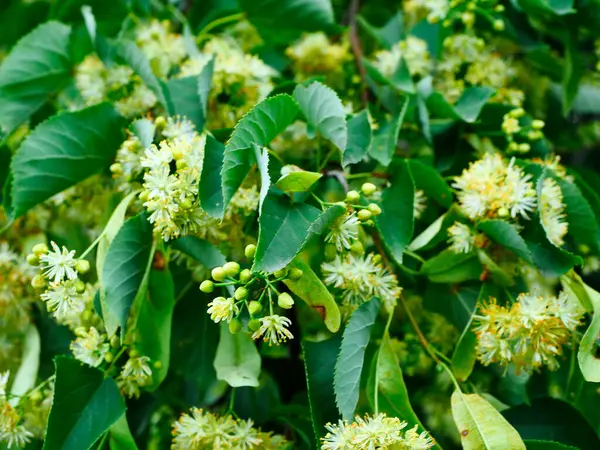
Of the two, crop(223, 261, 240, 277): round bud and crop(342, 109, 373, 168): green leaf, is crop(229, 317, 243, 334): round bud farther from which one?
crop(342, 109, 373, 168): green leaf

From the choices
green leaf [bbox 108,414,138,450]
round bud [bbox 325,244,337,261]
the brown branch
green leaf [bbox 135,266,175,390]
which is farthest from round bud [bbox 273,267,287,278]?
the brown branch

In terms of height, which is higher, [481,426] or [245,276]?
[245,276]

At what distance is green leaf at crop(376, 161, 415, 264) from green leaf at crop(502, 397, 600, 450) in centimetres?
41

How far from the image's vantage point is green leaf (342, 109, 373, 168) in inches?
47.6

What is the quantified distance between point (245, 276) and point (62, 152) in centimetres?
58

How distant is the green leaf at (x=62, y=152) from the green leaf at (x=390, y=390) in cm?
75

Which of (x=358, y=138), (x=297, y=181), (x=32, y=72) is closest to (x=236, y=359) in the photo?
(x=297, y=181)

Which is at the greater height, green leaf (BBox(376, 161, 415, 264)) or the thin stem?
the thin stem

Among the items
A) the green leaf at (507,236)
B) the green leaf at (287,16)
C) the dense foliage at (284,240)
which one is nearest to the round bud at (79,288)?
the dense foliage at (284,240)

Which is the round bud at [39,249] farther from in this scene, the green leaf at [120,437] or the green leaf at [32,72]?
the green leaf at [32,72]

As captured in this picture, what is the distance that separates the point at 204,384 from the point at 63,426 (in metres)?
0.36

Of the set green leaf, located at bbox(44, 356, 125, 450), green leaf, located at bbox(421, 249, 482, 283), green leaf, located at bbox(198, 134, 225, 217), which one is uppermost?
green leaf, located at bbox(198, 134, 225, 217)

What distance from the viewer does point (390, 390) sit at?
3.59 feet

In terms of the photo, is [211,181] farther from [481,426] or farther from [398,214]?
[481,426]
